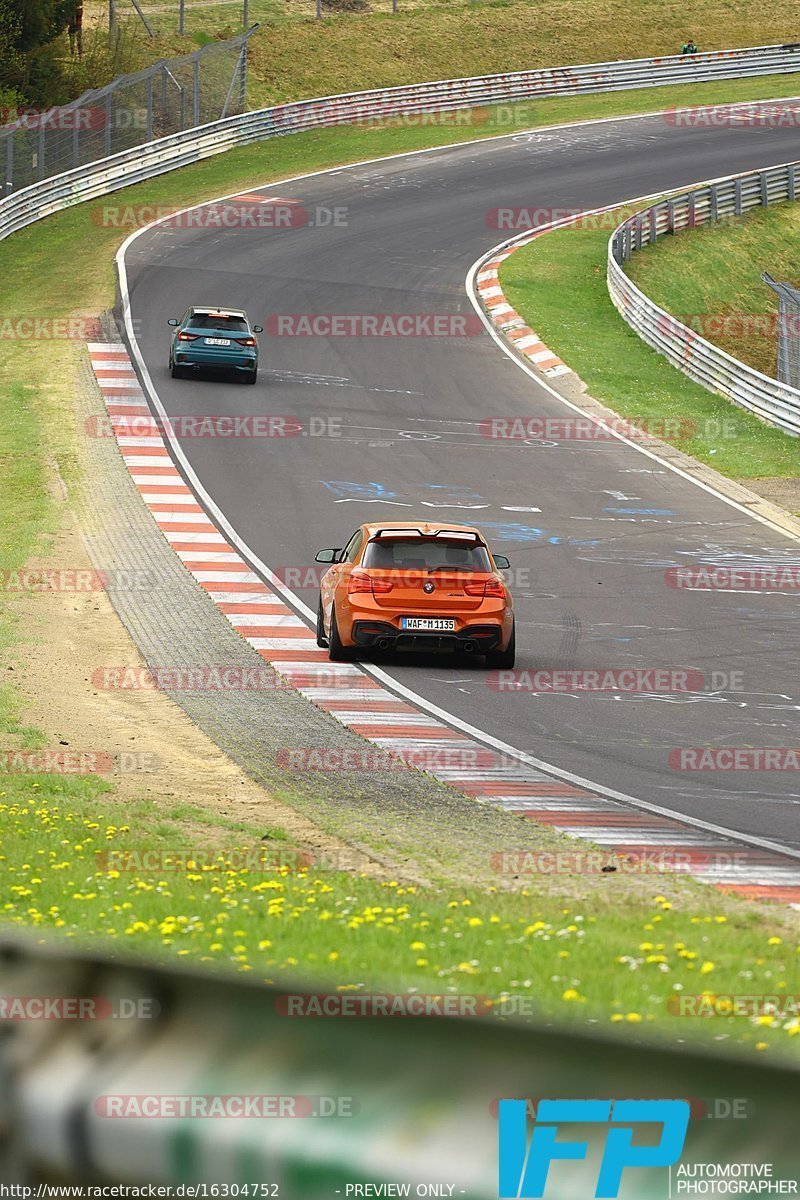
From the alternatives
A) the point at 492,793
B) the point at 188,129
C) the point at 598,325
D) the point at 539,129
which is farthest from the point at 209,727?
the point at 539,129

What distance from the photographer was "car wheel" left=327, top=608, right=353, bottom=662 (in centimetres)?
1823

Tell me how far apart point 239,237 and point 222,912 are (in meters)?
43.1

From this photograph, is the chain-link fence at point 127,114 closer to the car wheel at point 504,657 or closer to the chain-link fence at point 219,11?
the chain-link fence at point 219,11

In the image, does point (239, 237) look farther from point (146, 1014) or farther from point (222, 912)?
point (146, 1014)

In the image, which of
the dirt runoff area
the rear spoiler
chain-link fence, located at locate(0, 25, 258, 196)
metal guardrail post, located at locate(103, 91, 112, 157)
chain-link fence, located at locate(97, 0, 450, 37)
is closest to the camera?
the dirt runoff area

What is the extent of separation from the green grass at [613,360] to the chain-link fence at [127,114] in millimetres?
14212

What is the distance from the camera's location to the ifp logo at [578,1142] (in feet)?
10.4

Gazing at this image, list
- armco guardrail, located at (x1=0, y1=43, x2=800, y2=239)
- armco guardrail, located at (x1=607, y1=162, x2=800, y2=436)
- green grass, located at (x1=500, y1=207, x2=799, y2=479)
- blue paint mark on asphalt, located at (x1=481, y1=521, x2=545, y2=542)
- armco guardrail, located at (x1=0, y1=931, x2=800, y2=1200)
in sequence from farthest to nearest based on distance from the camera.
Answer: armco guardrail, located at (x1=0, y1=43, x2=800, y2=239) → armco guardrail, located at (x1=607, y1=162, x2=800, y2=436) → green grass, located at (x1=500, y1=207, x2=799, y2=479) → blue paint mark on asphalt, located at (x1=481, y1=521, x2=545, y2=542) → armco guardrail, located at (x1=0, y1=931, x2=800, y2=1200)

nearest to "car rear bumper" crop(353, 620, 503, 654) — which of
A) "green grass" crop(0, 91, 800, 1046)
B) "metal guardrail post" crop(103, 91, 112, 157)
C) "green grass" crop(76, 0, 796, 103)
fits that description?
"green grass" crop(0, 91, 800, 1046)

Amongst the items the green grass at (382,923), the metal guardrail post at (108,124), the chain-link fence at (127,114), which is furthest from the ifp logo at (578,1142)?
the metal guardrail post at (108,124)

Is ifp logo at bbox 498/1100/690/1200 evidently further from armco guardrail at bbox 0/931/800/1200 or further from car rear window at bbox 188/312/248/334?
car rear window at bbox 188/312/248/334

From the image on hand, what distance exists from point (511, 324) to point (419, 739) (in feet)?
94.6

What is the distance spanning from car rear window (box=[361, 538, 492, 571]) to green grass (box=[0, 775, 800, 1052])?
7.79 meters

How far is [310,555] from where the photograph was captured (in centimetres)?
2375
